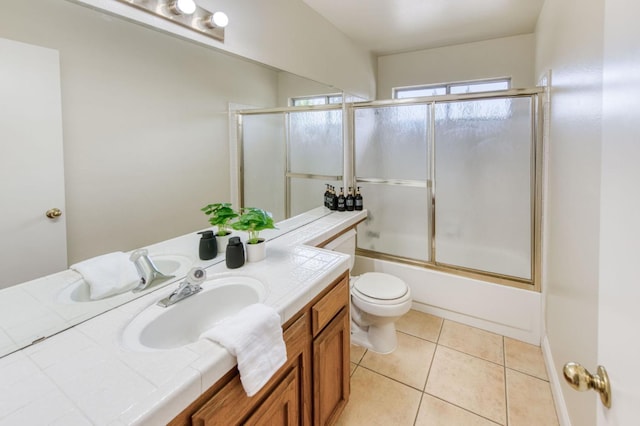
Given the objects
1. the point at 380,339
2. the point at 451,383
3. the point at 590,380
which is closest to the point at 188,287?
the point at 590,380

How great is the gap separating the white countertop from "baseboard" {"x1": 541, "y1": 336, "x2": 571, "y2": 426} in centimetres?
146

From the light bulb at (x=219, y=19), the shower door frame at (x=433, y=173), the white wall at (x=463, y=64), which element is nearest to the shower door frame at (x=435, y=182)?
the shower door frame at (x=433, y=173)

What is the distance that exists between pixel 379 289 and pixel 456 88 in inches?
107

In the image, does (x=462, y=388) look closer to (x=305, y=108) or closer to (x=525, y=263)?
(x=525, y=263)

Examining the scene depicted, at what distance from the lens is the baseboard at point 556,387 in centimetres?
147

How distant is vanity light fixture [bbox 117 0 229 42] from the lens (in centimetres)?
123

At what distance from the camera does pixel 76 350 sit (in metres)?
0.79

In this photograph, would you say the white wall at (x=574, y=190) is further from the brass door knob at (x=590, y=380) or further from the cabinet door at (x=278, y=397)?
the cabinet door at (x=278, y=397)

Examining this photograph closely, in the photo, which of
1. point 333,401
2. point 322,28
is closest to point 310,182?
point 322,28

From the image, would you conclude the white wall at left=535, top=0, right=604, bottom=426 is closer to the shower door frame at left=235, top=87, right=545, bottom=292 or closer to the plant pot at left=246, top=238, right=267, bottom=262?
the shower door frame at left=235, top=87, right=545, bottom=292

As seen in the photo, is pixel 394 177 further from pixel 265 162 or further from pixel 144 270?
pixel 144 270

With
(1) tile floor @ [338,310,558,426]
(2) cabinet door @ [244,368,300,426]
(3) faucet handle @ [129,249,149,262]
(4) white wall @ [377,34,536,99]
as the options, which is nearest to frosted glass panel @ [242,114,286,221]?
(3) faucet handle @ [129,249,149,262]

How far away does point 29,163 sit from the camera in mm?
859

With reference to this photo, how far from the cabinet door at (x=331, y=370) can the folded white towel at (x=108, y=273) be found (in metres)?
0.72
